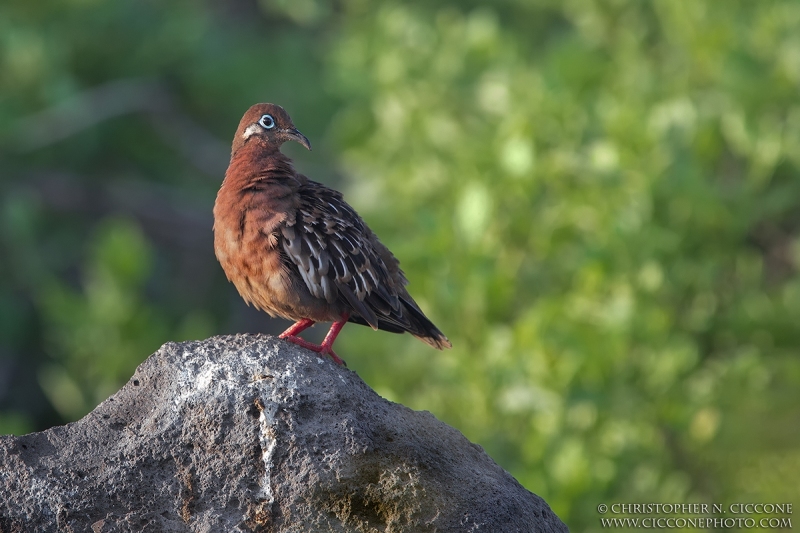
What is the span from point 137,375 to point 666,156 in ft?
22.9

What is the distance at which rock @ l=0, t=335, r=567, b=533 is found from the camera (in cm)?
405

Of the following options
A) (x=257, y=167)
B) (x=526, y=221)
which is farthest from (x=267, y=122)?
(x=526, y=221)

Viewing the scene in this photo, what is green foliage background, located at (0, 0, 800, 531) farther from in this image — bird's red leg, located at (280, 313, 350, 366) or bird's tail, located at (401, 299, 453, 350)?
bird's red leg, located at (280, 313, 350, 366)

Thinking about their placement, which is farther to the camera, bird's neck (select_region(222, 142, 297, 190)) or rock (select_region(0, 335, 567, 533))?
bird's neck (select_region(222, 142, 297, 190))

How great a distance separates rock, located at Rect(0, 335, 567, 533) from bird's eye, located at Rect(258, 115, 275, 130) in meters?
2.04

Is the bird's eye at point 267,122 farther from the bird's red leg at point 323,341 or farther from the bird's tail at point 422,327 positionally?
the bird's tail at point 422,327

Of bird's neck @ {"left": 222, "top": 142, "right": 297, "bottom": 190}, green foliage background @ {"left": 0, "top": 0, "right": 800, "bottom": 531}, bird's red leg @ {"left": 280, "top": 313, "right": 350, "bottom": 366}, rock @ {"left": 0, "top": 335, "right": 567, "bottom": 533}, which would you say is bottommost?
rock @ {"left": 0, "top": 335, "right": 567, "bottom": 533}

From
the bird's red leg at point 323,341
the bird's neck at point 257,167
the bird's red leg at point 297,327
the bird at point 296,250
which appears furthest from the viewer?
the bird's neck at point 257,167

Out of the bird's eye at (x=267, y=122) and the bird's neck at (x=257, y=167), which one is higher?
the bird's eye at (x=267, y=122)

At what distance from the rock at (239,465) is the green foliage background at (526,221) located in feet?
14.8

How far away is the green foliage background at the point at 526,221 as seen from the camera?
943 centimetres

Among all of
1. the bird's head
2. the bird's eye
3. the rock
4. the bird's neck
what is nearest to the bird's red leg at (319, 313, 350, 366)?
the rock

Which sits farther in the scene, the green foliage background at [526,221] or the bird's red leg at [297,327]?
the green foliage background at [526,221]

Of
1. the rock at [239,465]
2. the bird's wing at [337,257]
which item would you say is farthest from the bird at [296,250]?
the rock at [239,465]
